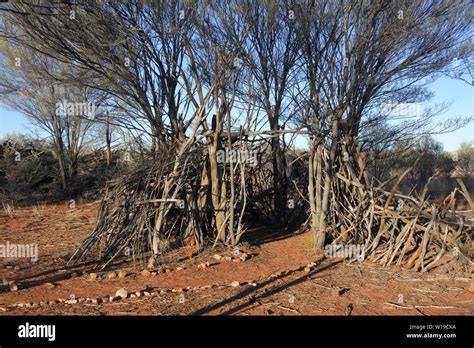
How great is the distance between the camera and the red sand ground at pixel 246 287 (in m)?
4.80

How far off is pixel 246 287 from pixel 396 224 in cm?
310

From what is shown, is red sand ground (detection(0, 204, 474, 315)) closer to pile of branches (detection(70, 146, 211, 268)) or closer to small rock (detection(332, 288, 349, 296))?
small rock (detection(332, 288, 349, 296))

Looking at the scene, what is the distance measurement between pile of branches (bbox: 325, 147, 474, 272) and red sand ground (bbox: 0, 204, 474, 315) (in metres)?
0.36

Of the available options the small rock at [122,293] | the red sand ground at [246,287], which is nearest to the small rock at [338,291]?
the red sand ground at [246,287]

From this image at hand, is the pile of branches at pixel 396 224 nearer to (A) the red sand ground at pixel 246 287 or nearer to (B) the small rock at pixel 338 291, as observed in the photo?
(A) the red sand ground at pixel 246 287

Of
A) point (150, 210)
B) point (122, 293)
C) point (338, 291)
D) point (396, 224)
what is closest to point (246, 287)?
point (338, 291)

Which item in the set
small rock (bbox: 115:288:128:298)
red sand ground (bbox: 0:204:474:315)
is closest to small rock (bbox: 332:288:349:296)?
red sand ground (bbox: 0:204:474:315)

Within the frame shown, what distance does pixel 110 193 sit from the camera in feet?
23.9

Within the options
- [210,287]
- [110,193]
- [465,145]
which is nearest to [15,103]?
[110,193]

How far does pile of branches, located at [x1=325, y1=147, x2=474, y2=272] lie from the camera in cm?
670

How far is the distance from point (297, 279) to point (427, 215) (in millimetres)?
2461

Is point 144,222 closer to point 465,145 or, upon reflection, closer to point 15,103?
point 15,103

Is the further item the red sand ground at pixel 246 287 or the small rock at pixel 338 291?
the small rock at pixel 338 291

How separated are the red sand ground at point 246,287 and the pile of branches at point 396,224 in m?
0.36
